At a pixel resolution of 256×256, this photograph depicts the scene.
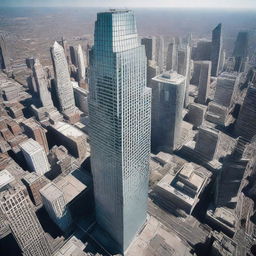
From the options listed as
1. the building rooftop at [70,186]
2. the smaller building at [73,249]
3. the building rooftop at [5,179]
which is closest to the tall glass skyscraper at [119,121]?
the smaller building at [73,249]

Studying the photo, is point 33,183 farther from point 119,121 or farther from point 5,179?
point 119,121

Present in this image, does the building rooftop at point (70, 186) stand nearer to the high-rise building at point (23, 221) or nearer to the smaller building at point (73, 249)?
the smaller building at point (73, 249)

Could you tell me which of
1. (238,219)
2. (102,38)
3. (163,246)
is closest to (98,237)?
(163,246)

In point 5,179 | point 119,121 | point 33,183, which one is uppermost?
point 119,121

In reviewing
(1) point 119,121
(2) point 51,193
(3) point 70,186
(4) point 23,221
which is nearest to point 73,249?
(2) point 51,193

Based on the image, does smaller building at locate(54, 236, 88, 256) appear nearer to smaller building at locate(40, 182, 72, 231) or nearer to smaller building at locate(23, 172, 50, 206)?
smaller building at locate(40, 182, 72, 231)
